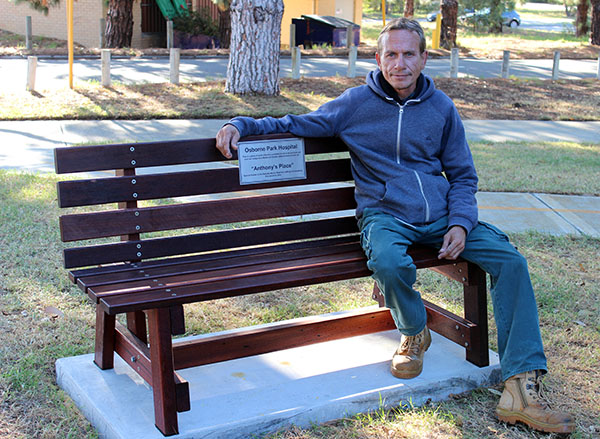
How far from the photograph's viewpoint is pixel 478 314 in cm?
371

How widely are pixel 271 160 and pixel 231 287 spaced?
0.91 m

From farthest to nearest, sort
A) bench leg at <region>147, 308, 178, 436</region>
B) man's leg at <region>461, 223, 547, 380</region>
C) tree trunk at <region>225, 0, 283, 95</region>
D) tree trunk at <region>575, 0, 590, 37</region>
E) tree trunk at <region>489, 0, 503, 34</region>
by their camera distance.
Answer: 1. tree trunk at <region>489, 0, 503, 34</region>
2. tree trunk at <region>575, 0, 590, 37</region>
3. tree trunk at <region>225, 0, 283, 95</region>
4. man's leg at <region>461, 223, 547, 380</region>
5. bench leg at <region>147, 308, 178, 436</region>

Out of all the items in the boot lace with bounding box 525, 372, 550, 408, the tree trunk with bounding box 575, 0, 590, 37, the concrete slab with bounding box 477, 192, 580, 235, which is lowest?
the boot lace with bounding box 525, 372, 550, 408

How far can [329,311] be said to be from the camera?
15.0 feet

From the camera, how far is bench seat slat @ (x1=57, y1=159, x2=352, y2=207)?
10.6ft

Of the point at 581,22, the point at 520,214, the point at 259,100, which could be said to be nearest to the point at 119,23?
the point at 259,100

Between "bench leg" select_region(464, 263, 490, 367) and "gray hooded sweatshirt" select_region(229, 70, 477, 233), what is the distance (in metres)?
0.27

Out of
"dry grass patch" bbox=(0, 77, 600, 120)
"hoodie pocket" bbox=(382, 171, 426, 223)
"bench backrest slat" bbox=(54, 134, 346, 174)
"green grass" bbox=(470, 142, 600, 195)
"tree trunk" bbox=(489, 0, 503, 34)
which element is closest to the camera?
"bench backrest slat" bbox=(54, 134, 346, 174)

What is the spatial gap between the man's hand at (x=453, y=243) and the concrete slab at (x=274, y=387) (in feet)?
1.93

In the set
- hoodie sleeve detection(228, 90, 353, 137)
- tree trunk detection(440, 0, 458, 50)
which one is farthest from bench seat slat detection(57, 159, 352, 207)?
tree trunk detection(440, 0, 458, 50)

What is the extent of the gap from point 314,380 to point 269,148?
45.3 inches

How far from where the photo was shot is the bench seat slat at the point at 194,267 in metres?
3.12

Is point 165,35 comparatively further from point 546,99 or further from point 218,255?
point 218,255

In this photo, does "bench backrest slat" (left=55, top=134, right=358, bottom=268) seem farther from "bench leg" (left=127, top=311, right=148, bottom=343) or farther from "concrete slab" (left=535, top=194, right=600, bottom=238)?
"concrete slab" (left=535, top=194, right=600, bottom=238)
